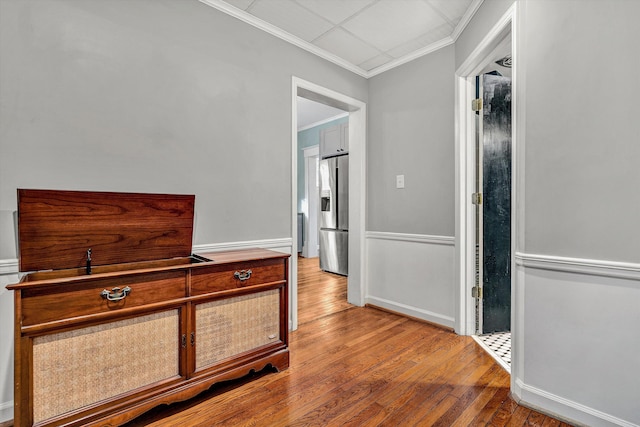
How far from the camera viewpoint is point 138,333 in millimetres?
1515

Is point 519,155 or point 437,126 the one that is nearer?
point 519,155

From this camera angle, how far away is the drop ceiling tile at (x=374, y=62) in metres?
3.01

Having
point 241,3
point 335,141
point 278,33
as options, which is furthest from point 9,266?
point 335,141

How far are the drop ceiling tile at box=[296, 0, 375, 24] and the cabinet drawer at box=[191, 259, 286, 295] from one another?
182 cm

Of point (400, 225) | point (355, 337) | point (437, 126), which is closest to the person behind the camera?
point (355, 337)

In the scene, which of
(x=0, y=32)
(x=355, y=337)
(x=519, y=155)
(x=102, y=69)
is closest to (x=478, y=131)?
(x=519, y=155)

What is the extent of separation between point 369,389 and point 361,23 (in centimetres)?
260

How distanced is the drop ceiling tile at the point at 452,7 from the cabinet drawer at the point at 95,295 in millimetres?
2470

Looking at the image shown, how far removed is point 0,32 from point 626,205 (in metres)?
2.95

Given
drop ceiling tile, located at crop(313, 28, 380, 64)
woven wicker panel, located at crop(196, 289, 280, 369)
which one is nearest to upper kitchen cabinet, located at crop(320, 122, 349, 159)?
drop ceiling tile, located at crop(313, 28, 380, 64)

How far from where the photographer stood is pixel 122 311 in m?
1.46

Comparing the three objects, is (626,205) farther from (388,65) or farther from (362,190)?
(388,65)

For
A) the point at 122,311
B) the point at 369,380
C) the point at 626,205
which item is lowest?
the point at 369,380

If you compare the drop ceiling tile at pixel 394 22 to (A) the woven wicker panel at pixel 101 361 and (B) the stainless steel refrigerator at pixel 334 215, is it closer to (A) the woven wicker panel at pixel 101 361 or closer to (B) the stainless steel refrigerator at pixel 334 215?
(B) the stainless steel refrigerator at pixel 334 215
